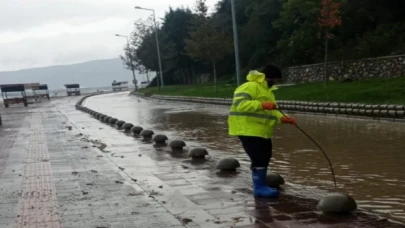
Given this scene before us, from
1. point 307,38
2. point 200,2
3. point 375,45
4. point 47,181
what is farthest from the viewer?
point 200,2

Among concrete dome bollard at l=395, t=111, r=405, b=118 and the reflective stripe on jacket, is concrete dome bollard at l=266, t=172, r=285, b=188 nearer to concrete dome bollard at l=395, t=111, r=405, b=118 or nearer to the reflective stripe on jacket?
the reflective stripe on jacket

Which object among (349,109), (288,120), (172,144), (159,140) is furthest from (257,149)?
(349,109)

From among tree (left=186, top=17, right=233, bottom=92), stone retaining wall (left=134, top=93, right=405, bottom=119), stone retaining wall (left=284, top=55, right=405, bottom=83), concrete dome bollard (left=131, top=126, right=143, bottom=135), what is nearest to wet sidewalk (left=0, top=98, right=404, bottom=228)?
concrete dome bollard (left=131, top=126, right=143, bottom=135)

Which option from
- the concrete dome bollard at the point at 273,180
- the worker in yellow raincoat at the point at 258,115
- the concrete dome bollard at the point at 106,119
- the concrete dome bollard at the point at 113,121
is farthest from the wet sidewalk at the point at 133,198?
the concrete dome bollard at the point at 106,119

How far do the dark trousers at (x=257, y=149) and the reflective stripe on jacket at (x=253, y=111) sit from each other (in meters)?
0.09

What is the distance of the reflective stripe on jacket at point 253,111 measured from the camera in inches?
241

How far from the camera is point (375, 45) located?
91.7ft

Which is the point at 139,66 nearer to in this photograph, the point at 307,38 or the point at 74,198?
the point at 307,38

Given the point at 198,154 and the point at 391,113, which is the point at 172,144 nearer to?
the point at 198,154

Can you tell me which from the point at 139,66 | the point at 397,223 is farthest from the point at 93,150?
the point at 139,66

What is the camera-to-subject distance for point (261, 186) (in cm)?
652

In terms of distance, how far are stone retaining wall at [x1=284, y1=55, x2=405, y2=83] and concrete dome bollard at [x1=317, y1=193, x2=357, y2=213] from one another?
19552 millimetres

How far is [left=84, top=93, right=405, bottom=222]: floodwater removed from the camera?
679 cm

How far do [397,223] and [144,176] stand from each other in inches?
169
